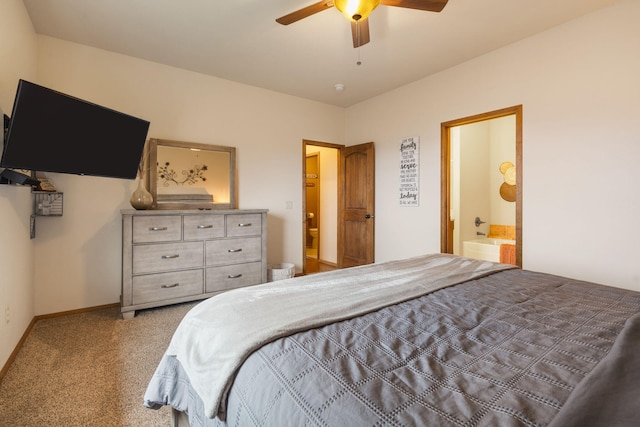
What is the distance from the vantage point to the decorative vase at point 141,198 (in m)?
3.07

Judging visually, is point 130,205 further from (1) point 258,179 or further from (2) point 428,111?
(2) point 428,111

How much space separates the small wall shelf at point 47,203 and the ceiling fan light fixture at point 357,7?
2.90 meters

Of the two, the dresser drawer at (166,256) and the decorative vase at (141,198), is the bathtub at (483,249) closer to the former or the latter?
the dresser drawer at (166,256)

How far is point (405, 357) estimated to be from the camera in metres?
0.84

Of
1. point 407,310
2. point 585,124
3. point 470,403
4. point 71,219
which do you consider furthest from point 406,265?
point 71,219

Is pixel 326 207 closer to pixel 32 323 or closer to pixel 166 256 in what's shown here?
pixel 166 256

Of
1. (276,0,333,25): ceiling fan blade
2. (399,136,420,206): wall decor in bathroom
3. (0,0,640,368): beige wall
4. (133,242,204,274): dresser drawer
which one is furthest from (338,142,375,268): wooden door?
(276,0,333,25): ceiling fan blade

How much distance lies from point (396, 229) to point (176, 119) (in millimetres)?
3155

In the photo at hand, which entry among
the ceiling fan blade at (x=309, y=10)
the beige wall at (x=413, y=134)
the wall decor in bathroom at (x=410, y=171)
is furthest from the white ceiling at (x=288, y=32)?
the wall decor in bathroom at (x=410, y=171)

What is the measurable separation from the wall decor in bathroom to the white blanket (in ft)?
7.56

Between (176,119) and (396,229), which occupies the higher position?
(176,119)

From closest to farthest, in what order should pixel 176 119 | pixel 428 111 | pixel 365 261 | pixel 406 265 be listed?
1. pixel 406 265
2. pixel 176 119
3. pixel 428 111
4. pixel 365 261

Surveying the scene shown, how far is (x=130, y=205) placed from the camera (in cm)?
325

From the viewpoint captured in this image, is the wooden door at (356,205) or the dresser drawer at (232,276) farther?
the wooden door at (356,205)
